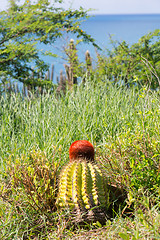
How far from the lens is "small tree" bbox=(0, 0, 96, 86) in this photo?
7.27 meters

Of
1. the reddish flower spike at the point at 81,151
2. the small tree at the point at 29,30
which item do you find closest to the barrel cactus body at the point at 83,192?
the reddish flower spike at the point at 81,151

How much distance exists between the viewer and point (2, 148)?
387 cm

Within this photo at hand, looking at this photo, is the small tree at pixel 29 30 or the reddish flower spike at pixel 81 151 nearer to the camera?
the reddish flower spike at pixel 81 151

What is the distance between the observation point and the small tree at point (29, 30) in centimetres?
727

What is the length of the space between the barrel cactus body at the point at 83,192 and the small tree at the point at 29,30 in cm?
478

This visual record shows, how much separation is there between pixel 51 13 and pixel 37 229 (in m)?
6.65

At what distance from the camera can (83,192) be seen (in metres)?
2.46

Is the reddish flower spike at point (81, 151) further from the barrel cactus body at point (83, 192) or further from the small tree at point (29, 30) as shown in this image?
the small tree at point (29, 30)

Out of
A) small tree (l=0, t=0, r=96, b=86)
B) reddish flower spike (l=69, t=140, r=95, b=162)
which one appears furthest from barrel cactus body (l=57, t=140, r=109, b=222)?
small tree (l=0, t=0, r=96, b=86)

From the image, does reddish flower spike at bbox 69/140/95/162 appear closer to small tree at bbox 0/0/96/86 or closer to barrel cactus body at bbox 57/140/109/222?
barrel cactus body at bbox 57/140/109/222

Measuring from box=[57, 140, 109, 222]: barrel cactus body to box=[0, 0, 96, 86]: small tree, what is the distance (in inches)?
188

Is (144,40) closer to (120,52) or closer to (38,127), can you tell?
(120,52)

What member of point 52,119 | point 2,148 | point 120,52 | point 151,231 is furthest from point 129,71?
point 151,231

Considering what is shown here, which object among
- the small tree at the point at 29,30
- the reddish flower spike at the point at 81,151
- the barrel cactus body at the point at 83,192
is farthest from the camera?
the small tree at the point at 29,30
